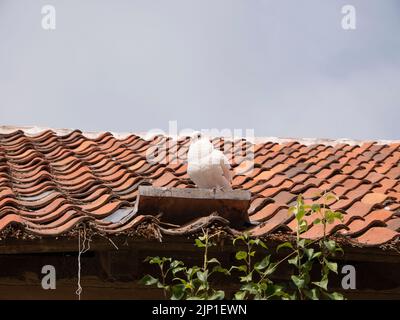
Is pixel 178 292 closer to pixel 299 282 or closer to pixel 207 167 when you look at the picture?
pixel 299 282

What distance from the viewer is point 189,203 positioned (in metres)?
5.44

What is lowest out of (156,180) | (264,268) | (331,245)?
(264,268)

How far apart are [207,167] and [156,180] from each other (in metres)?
1.36

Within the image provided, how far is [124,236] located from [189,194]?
1.74 ft

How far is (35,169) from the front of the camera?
7.02 meters

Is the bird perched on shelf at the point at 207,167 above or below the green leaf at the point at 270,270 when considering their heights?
above

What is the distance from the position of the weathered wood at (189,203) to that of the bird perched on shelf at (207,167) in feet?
0.60

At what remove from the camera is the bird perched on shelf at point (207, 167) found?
5621 mm

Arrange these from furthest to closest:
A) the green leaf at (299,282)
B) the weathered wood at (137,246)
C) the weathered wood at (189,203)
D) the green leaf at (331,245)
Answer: the weathered wood at (189,203) < the weathered wood at (137,246) < the green leaf at (331,245) < the green leaf at (299,282)

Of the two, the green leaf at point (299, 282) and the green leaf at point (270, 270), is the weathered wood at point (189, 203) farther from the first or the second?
the green leaf at point (299, 282)

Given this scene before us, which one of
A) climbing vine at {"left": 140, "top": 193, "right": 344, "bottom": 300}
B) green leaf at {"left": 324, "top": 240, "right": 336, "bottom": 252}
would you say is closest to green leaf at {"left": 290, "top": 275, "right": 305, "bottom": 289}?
climbing vine at {"left": 140, "top": 193, "right": 344, "bottom": 300}

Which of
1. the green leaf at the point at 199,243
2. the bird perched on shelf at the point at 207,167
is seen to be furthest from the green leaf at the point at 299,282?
the bird perched on shelf at the point at 207,167

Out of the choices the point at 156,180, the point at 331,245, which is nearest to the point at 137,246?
the point at 331,245
